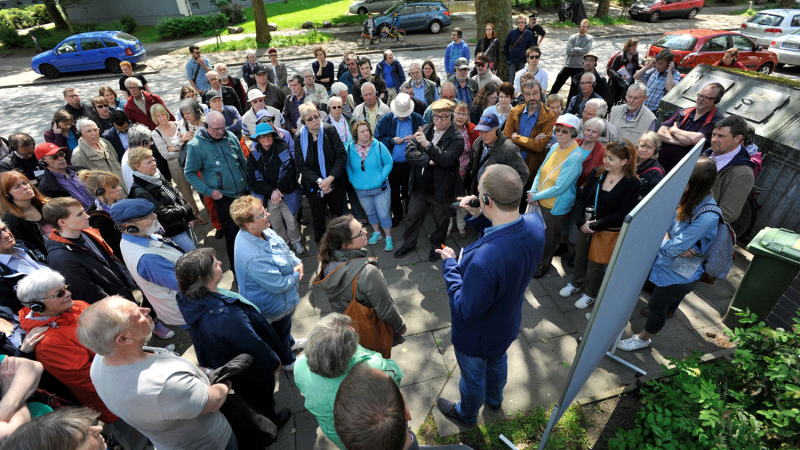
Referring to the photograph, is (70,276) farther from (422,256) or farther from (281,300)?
(422,256)

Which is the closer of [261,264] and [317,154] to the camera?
[261,264]

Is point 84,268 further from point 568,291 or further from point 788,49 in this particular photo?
point 788,49

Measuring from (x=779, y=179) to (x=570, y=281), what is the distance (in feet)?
9.49

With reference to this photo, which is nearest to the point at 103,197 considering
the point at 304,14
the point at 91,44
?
the point at 91,44

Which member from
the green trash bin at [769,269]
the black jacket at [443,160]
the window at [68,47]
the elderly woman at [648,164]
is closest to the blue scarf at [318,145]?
the black jacket at [443,160]

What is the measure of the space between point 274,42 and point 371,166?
56.6 ft

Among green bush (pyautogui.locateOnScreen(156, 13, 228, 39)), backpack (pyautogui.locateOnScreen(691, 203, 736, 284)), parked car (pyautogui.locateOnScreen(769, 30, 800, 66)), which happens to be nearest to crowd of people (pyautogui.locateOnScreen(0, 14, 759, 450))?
backpack (pyautogui.locateOnScreen(691, 203, 736, 284))

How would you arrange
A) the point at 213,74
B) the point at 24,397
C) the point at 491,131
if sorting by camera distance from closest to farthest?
the point at 24,397
the point at 491,131
the point at 213,74

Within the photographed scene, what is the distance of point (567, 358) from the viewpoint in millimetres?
3826

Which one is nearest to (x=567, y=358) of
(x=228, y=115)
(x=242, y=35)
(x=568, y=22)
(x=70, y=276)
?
(x=70, y=276)

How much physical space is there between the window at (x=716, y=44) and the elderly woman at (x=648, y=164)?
35.7 feet

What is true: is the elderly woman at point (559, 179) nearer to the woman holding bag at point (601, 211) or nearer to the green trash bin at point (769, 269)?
the woman holding bag at point (601, 211)

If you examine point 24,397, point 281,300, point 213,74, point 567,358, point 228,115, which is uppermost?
point 213,74

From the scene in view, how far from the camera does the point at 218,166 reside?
4816mm
